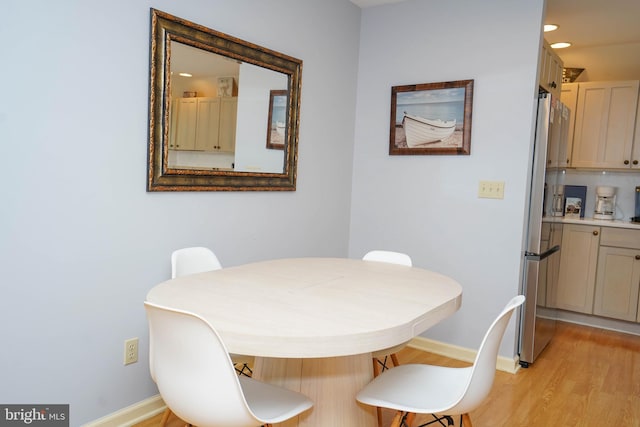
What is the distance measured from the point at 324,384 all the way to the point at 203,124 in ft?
4.73

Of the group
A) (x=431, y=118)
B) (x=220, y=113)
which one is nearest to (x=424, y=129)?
(x=431, y=118)

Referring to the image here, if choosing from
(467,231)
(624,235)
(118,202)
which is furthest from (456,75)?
(118,202)

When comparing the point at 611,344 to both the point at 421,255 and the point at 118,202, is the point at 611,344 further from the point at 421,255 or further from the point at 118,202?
the point at 118,202

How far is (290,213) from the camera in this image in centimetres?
310

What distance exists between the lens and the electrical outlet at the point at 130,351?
83.9 inches

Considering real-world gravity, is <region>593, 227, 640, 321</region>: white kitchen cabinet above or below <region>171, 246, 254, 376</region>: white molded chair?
below

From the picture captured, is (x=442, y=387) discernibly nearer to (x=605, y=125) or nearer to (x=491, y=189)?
(x=491, y=189)

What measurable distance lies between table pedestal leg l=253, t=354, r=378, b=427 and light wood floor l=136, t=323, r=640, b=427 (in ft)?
2.31

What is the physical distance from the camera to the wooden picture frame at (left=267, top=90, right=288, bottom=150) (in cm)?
288

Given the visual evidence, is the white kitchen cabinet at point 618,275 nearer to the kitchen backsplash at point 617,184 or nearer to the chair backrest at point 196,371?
the kitchen backsplash at point 617,184

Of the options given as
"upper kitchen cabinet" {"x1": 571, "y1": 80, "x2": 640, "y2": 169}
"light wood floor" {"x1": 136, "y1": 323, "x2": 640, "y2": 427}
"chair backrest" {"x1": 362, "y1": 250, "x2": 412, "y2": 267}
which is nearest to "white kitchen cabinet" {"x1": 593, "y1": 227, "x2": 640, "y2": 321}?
"light wood floor" {"x1": 136, "y1": 323, "x2": 640, "y2": 427}

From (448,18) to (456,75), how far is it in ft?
1.33

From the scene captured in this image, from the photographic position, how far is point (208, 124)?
2441 millimetres

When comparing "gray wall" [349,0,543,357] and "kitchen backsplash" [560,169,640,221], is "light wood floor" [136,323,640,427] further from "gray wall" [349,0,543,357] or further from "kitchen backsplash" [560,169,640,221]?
"kitchen backsplash" [560,169,640,221]
